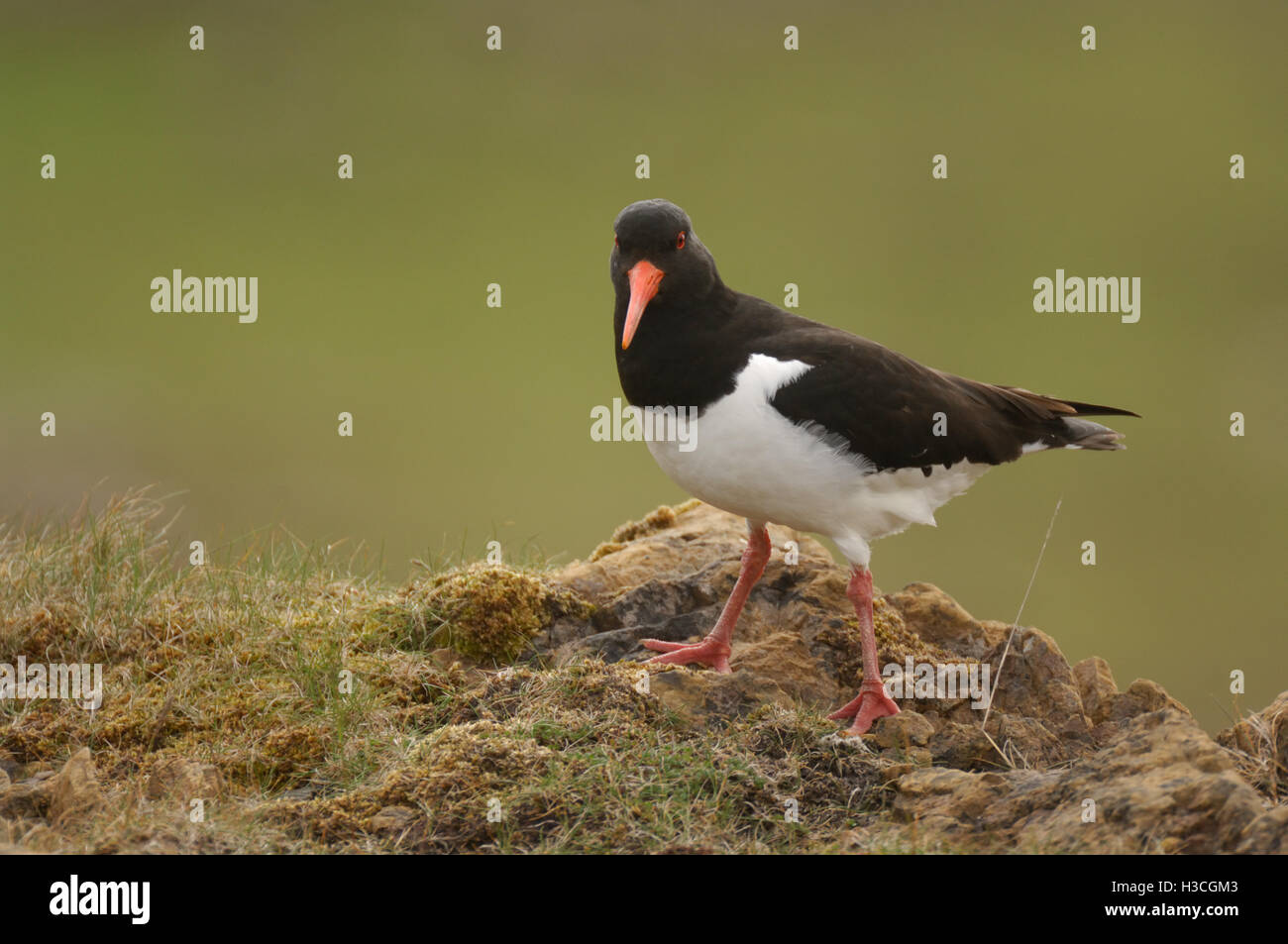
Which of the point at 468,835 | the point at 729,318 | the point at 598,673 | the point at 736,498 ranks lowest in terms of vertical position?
the point at 468,835

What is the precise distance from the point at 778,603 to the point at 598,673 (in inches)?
62.6

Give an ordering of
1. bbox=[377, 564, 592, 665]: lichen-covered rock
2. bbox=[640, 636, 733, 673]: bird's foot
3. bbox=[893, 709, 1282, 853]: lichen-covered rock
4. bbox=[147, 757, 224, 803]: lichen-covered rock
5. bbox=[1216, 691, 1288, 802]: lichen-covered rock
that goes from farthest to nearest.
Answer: bbox=[377, 564, 592, 665]: lichen-covered rock < bbox=[640, 636, 733, 673]: bird's foot < bbox=[1216, 691, 1288, 802]: lichen-covered rock < bbox=[147, 757, 224, 803]: lichen-covered rock < bbox=[893, 709, 1282, 853]: lichen-covered rock

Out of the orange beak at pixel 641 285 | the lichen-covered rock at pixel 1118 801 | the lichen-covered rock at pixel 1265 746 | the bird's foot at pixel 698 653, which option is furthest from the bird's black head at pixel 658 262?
the lichen-covered rock at pixel 1265 746

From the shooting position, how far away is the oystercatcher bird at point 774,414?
641 cm

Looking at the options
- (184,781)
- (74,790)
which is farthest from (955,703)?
(74,790)

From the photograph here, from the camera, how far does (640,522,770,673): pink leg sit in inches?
267

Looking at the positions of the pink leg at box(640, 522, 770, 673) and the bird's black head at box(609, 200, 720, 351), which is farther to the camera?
the pink leg at box(640, 522, 770, 673)

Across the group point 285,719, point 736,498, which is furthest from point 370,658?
point 736,498

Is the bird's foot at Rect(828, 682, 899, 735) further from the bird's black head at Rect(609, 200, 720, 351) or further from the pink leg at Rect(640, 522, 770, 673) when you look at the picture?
the bird's black head at Rect(609, 200, 720, 351)

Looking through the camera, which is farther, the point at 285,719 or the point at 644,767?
the point at 285,719

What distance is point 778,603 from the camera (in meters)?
7.42

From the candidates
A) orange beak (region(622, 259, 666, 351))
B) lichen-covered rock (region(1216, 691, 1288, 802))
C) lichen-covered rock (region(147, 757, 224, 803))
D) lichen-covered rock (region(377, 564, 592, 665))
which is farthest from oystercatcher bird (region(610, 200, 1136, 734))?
lichen-covered rock (region(147, 757, 224, 803))

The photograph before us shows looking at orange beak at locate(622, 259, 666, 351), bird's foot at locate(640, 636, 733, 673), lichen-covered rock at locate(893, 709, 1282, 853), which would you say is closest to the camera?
lichen-covered rock at locate(893, 709, 1282, 853)
